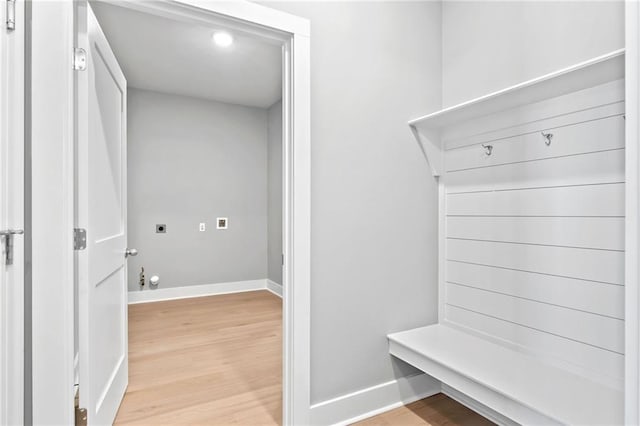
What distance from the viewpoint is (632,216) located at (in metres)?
1.04

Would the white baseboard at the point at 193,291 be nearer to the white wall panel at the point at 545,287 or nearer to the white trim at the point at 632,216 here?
the white wall panel at the point at 545,287


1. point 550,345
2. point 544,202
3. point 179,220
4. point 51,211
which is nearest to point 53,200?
point 51,211

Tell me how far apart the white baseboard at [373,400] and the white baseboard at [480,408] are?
0.27 ft

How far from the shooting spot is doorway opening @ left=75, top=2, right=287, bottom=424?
5.07 ft

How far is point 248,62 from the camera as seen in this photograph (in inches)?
129

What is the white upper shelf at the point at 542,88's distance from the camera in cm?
123

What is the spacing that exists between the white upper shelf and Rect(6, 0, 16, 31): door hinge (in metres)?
1.75

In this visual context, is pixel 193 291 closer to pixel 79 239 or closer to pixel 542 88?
pixel 79 239

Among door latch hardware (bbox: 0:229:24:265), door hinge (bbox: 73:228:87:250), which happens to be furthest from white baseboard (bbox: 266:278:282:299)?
door latch hardware (bbox: 0:229:24:265)

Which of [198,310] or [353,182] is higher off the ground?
[353,182]

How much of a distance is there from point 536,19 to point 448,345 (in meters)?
1.67

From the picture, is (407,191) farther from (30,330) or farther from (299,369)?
(30,330)

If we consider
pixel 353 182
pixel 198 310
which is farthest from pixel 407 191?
pixel 198 310

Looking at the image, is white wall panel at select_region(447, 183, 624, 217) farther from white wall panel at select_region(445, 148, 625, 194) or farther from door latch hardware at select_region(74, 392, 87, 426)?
door latch hardware at select_region(74, 392, 87, 426)
